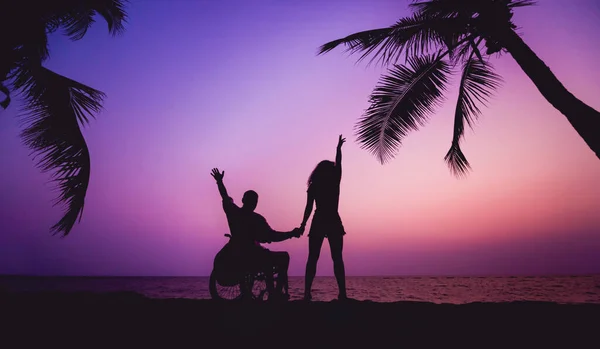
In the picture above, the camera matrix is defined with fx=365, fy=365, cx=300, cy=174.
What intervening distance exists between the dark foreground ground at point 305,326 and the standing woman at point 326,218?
49.8 inches

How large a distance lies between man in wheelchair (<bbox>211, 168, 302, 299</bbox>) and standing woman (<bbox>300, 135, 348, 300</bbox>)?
15.8 inches

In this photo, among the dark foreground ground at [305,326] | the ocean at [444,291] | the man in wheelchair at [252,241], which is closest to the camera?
the dark foreground ground at [305,326]

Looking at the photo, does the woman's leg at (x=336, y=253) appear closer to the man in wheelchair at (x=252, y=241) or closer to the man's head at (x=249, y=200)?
Answer: the man in wheelchair at (x=252, y=241)

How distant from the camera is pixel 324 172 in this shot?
15.9 ft

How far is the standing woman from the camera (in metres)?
4.66

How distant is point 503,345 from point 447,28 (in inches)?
188

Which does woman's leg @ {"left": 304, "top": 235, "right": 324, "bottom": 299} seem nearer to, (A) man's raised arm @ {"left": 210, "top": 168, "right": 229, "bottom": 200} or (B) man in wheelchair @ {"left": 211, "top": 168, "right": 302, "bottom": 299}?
(B) man in wheelchair @ {"left": 211, "top": 168, "right": 302, "bottom": 299}

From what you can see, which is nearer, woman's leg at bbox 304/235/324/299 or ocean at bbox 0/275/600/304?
woman's leg at bbox 304/235/324/299

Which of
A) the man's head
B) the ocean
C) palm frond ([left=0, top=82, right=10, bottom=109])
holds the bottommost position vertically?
the ocean

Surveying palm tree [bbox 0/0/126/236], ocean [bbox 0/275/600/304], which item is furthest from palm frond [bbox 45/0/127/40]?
ocean [bbox 0/275/600/304]

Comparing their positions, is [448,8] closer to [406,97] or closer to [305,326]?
[406,97]

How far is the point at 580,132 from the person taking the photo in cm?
427

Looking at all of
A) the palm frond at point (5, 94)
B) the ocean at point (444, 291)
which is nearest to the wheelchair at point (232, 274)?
the palm frond at point (5, 94)

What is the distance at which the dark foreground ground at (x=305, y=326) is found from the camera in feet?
8.21
